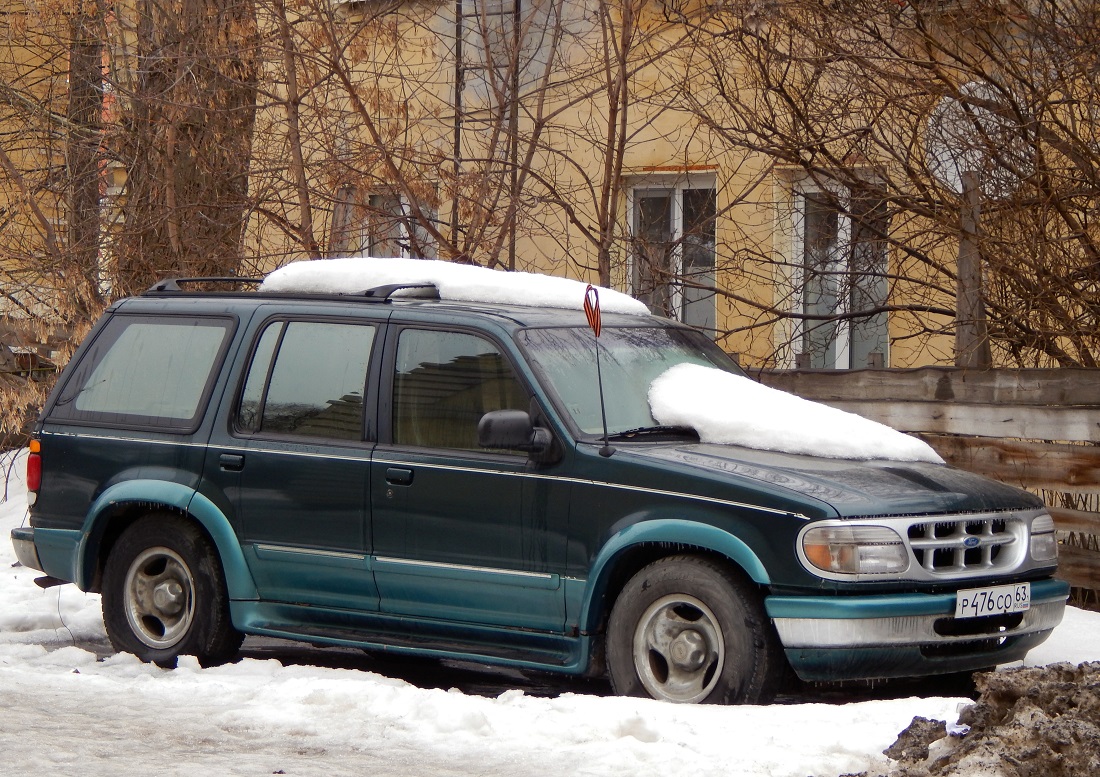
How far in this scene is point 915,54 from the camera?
986cm

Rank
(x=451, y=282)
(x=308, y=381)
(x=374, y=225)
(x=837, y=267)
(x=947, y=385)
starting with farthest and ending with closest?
(x=374, y=225) < (x=837, y=267) < (x=947, y=385) < (x=451, y=282) < (x=308, y=381)

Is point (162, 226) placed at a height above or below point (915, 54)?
below

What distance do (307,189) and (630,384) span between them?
5404 millimetres

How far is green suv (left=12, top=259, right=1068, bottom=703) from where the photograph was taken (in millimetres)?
5930

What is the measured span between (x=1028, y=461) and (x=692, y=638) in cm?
385

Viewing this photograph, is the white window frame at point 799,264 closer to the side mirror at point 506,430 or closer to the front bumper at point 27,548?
the side mirror at point 506,430

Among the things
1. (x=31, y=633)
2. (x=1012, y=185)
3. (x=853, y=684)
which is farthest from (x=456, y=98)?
(x=853, y=684)

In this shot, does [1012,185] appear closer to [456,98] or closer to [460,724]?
[456,98]

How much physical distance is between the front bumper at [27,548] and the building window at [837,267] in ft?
17.9

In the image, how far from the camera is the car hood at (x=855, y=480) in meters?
5.94

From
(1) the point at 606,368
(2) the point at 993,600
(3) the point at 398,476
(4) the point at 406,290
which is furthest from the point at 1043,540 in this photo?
(4) the point at 406,290

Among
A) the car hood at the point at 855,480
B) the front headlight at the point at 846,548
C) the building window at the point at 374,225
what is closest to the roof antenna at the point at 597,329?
the car hood at the point at 855,480

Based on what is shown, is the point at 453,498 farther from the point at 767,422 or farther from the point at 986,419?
the point at 986,419

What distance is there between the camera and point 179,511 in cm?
754
